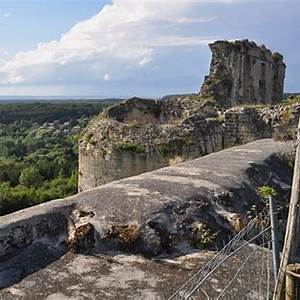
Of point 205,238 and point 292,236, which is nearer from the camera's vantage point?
point 292,236

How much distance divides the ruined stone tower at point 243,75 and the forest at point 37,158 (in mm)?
6161

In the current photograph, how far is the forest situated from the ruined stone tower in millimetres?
6161

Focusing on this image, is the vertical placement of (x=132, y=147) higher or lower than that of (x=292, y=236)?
lower

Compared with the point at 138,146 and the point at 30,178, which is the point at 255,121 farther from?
the point at 30,178

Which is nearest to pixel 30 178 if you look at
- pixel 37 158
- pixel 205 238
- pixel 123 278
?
pixel 37 158

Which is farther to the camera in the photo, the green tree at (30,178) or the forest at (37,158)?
the green tree at (30,178)

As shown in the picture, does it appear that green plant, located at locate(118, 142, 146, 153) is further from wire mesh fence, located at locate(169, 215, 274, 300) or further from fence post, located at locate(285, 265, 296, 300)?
fence post, located at locate(285, 265, 296, 300)

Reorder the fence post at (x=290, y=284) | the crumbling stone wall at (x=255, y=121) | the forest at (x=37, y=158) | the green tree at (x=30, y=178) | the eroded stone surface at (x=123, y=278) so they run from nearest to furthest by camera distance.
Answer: the fence post at (x=290, y=284), the eroded stone surface at (x=123, y=278), the crumbling stone wall at (x=255, y=121), the forest at (x=37, y=158), the green tree at (x=30, y=178)

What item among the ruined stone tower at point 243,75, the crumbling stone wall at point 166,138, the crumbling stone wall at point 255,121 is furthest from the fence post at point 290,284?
the ruined stone tower at point 243,75

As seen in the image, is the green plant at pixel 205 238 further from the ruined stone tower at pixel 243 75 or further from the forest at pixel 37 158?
the ruined stone tower at pixel 243 75

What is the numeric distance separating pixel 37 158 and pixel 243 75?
36.8 meters

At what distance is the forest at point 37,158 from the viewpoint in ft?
118

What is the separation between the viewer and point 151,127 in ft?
37.4

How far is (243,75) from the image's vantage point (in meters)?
23.8
